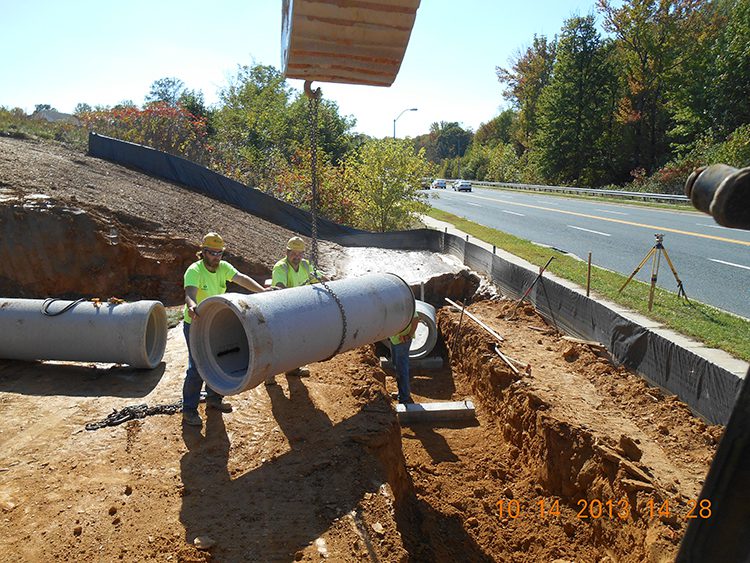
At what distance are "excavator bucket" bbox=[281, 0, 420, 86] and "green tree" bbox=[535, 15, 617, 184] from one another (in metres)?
45.7

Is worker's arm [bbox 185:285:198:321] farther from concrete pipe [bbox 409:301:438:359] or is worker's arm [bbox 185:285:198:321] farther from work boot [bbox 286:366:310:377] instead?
concrete pipe [bbox 409:301:438:359]

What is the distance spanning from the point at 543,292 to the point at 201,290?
574 centimetres

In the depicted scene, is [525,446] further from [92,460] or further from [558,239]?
[558,239]

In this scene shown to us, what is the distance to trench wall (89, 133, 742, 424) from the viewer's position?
17.9ft

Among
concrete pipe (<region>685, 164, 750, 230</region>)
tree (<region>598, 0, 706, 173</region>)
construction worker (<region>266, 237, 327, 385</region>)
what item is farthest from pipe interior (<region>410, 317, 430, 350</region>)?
tree (<region>598, 0, 706, 173</region>)

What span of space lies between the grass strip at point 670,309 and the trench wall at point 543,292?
0.81 metres

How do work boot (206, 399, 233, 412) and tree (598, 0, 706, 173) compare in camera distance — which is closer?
work boot (206, 399, 233, 412)

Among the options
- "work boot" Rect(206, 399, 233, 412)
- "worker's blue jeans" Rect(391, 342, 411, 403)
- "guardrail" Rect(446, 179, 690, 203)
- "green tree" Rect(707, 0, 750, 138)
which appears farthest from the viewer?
"green tree" Rect(707, 0, 750, 138)

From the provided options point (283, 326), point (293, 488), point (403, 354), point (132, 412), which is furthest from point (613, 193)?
point (293, 488)

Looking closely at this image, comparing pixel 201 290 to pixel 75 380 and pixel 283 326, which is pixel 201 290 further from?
pixel 75 380

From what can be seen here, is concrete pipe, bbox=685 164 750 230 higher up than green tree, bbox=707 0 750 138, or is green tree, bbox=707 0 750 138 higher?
green tree, bbox=707 0 750 138

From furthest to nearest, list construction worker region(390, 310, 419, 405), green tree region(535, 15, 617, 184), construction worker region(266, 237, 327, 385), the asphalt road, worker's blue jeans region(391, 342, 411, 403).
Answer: green tree region(535, 15, 617, 184) → the asphalt road → worker's blue jeans region(391, 342, 411, 403) → construction worker region(390, 310, 419, 405) → construction worker region(266, 237, 327, 385)

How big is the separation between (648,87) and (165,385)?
45.8m

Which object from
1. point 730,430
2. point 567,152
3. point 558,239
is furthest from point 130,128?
point 567,152
